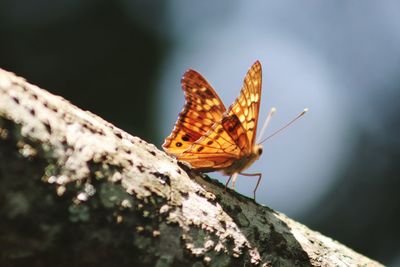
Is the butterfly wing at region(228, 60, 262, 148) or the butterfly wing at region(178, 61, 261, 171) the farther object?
the butterfly wing at region(228, 60, 262, 148)

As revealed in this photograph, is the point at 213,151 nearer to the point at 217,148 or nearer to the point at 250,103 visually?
the point at 217,148

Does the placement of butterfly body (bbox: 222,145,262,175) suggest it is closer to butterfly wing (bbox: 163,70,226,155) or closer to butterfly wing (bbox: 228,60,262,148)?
butterfly wing (bbox: 228,60,262,148)

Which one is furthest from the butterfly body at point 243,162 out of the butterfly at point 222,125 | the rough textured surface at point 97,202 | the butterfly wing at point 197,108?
the rough textured surface at point 97,202

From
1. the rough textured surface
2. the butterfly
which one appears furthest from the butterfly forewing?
the rough textured surface

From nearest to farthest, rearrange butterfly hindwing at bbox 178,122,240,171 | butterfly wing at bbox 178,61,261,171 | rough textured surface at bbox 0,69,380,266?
1. rough textured surface at bbox 0,69,380,266
2. butterfly hindwing at bbox 178,122,240,171
3. butterfly wing at bbox 178,61,261,171

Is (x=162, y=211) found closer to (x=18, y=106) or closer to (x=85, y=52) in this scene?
(x=18, y=106)

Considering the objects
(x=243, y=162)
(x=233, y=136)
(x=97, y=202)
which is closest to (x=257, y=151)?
(x=243, y=162)
